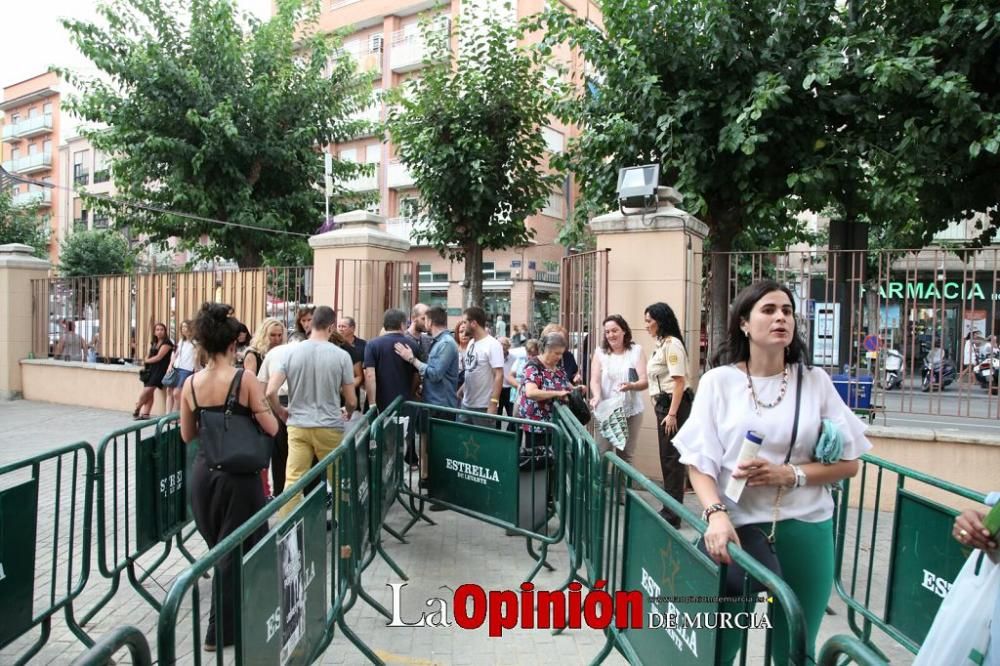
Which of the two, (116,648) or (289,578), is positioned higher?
(116,648)

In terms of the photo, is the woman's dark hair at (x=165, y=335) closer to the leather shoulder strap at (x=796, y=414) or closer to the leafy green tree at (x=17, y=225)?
the leather shoulder strap at (x=796, y=414)

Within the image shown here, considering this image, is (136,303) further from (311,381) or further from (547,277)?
(547,277)

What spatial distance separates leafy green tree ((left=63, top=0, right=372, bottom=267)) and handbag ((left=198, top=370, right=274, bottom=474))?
11095 millimetres

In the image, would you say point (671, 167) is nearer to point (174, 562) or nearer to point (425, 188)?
point (425, 188)

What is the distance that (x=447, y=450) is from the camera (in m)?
5.51

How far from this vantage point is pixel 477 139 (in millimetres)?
11383

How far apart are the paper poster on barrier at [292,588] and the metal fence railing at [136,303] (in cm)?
788

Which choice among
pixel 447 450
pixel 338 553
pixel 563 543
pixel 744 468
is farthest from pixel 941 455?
pixel 338 553

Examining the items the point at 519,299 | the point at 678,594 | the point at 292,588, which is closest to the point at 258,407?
the point at 292,588

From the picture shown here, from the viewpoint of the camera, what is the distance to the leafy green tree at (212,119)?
14.2 metres

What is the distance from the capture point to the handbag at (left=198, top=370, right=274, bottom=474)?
3.89 meters

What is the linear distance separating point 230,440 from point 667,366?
3.57 metres

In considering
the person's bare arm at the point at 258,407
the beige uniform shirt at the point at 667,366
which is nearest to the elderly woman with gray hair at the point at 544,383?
the beige uniform shirt at the point at 667,366

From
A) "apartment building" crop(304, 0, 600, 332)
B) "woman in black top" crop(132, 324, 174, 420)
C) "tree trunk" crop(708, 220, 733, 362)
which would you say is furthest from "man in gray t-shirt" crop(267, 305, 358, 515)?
"apartment building" crop(304, 0, 600, 332)
